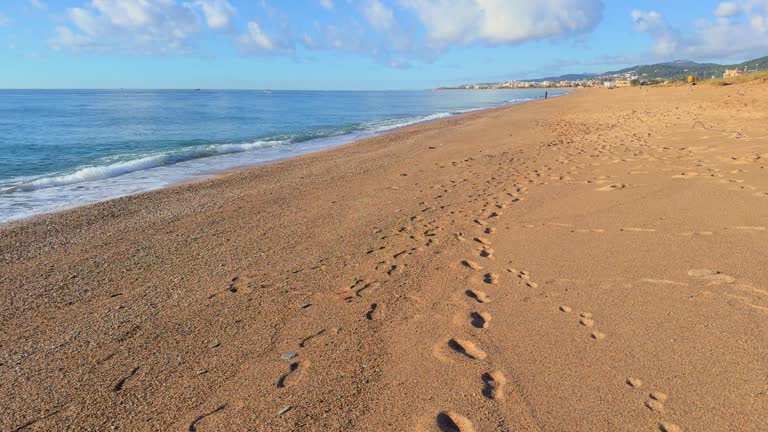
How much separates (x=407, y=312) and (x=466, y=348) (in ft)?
2.24

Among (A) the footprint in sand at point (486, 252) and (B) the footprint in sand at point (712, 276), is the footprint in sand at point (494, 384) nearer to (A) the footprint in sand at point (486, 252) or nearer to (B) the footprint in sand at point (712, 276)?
(A) the footprint in sand at point (486, 252)

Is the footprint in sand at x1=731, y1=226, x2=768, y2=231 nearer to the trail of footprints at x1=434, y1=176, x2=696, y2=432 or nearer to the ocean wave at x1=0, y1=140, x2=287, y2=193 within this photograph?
the trail of footprints at x1=434, y1=176, x2=696, y2=432

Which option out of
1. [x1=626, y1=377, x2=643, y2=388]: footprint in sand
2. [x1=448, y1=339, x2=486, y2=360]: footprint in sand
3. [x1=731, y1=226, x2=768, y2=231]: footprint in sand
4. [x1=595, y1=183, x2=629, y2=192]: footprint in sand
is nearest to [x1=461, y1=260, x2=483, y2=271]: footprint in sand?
[x1=448, y1=339, x2=486, y2=360]: footprint in sand

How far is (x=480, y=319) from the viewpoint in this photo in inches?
136

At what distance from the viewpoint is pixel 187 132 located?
24516mm

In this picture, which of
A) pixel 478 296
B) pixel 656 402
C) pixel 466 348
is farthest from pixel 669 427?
pixel 478 296

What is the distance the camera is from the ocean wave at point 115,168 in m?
10.6

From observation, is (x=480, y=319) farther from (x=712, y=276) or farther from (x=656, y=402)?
(x=712, y=276)

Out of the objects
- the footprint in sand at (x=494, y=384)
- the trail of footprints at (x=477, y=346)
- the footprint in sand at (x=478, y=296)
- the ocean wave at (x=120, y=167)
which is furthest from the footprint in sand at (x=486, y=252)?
the ocean wave at (x=120, y=167)

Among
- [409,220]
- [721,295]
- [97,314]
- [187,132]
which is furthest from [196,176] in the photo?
[187,132]

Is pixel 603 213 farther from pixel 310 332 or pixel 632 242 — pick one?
pixel 310 332

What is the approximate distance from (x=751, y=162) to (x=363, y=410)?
327 inches

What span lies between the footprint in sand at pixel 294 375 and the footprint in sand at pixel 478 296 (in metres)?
1.54

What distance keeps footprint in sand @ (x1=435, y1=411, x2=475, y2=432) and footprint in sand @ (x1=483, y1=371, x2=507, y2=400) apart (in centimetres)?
26
